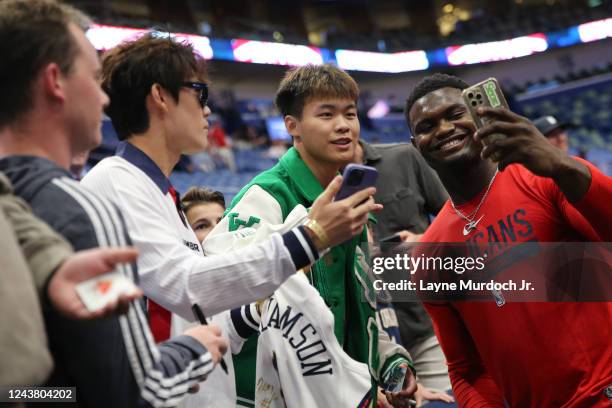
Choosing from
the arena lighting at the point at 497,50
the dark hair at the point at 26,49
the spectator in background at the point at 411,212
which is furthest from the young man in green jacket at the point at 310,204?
the arena lighting at the point at 497,50

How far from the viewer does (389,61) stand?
26312 mm

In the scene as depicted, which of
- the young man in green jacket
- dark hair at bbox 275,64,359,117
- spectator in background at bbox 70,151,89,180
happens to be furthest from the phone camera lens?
dark hair at bbox 275,64,359,117

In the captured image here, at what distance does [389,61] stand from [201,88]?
25152 millimetres

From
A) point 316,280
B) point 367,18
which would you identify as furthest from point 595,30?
point 316,280

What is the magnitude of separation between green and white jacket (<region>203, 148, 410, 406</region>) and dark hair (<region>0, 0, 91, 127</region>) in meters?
0.87

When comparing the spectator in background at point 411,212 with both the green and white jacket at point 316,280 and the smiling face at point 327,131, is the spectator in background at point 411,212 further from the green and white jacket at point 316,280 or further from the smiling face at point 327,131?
the green and white jacket at point 316,280

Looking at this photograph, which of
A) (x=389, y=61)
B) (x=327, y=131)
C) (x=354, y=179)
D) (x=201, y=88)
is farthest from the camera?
(x=389, y=61)

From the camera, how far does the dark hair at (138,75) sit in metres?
1.91

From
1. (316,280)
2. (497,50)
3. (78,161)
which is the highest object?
(497,50)

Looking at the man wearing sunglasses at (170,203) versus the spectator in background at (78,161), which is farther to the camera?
the spectator in background at (78,161)

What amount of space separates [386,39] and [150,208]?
26.0 m

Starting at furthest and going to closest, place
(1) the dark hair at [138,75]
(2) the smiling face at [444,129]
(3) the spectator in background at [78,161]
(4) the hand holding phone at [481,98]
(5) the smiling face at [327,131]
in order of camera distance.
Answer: (5) the smiling face at [327,131] → (2) the smiling face at [444,129] → (1) the dark hair at [138,75] → (4) the hand holding phone at [481,98] → (3) the spectator in background at [78,161]

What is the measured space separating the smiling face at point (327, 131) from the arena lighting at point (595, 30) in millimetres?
23717

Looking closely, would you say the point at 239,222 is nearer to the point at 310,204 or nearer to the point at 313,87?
the point at 310,204
